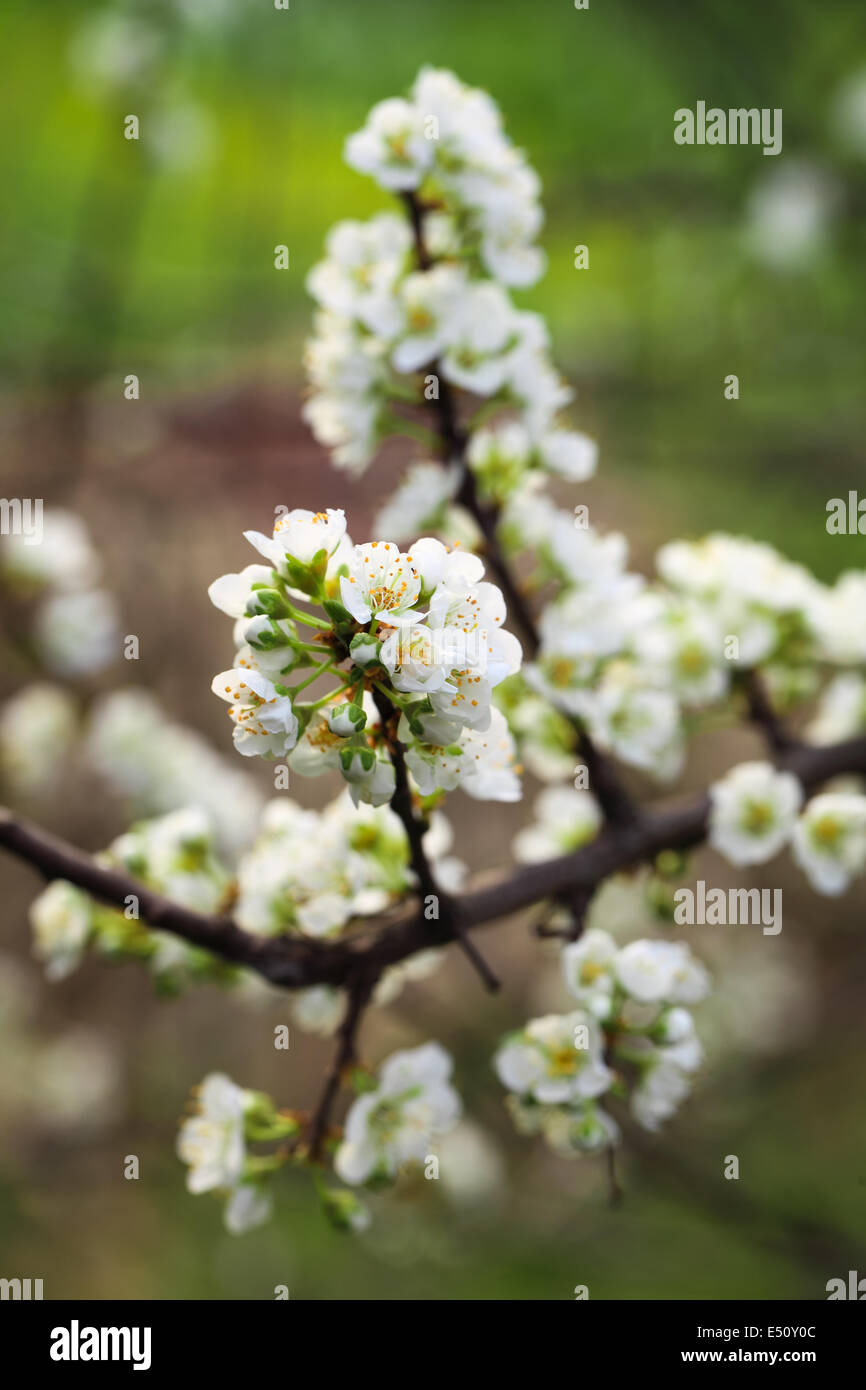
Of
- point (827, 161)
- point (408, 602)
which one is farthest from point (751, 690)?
point (827, 161)

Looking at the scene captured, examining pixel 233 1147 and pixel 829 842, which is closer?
pixel 233 1147

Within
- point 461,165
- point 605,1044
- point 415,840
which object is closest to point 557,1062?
point 605,1044

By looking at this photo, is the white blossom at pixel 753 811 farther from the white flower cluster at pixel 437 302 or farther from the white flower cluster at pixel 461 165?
the white flower cluster at pixel 461 165

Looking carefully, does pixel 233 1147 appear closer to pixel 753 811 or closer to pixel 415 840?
pixel 415 840

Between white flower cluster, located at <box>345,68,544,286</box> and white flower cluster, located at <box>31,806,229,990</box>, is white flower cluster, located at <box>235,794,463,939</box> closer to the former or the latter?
white flower cluster, located at <box>31,806,229,990</box>

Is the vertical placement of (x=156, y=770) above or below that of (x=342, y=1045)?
above

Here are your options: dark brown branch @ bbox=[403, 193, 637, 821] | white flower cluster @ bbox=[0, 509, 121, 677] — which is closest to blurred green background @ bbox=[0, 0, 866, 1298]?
white flower cluster @ bbox=[0, 509, 121, 677]

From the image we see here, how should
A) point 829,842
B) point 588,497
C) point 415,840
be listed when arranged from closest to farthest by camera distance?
point 415,840
point 829,842
point 588,497
